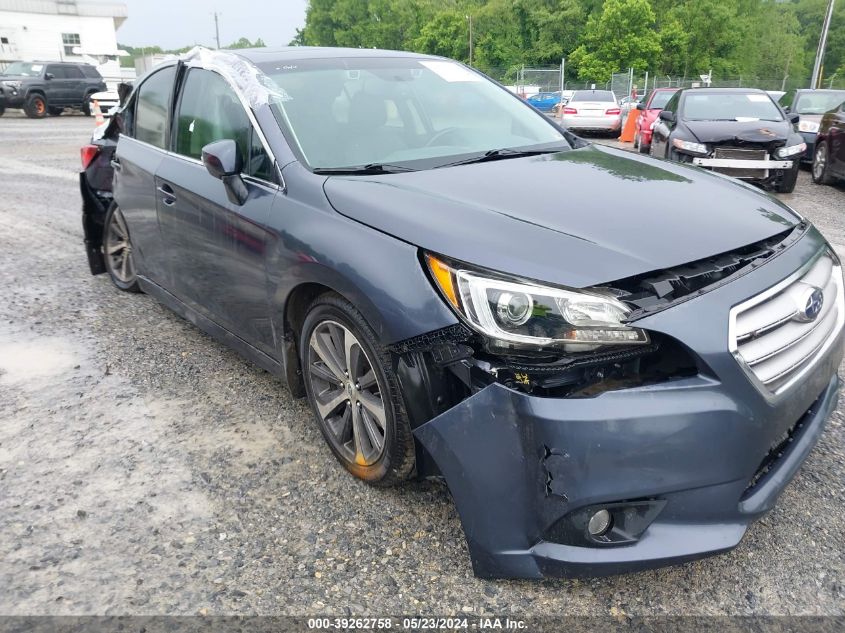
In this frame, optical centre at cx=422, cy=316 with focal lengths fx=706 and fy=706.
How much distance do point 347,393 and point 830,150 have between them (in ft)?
31.8

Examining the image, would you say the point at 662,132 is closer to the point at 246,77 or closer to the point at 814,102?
the point at 814,102

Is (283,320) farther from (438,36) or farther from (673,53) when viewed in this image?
(438,36)

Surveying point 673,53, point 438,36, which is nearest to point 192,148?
point 673,53

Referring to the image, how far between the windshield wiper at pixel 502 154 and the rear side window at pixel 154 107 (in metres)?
1.85

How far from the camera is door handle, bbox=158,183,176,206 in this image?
365 centimetres

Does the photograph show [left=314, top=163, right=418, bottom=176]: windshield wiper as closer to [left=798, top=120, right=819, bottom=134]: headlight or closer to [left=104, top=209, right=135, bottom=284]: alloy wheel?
[left=104, top=209, right=135, bottom=284]: alloy wheel

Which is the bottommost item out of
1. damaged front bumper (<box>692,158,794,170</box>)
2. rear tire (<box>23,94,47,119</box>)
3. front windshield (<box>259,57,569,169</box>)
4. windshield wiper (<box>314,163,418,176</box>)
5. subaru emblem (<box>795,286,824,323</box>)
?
rear tire (<box>23,94,47,119</box>)

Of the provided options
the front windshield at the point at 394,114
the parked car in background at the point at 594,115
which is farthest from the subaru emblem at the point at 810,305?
the parked car in background at the point at 594,115

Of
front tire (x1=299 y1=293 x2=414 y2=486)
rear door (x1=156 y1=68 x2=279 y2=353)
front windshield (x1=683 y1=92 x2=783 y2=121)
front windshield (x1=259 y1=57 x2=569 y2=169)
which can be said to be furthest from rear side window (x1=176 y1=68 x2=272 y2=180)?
front windshield (x1=683 y1=92 x2=783 y2=121)

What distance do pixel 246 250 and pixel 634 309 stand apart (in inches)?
67.5

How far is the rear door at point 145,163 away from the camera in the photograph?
3.96m

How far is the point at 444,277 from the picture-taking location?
2137mm

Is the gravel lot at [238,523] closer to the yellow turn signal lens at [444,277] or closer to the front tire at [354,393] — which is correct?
the front tire at [354,393]

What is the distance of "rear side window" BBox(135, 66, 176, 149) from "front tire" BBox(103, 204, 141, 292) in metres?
0.75
